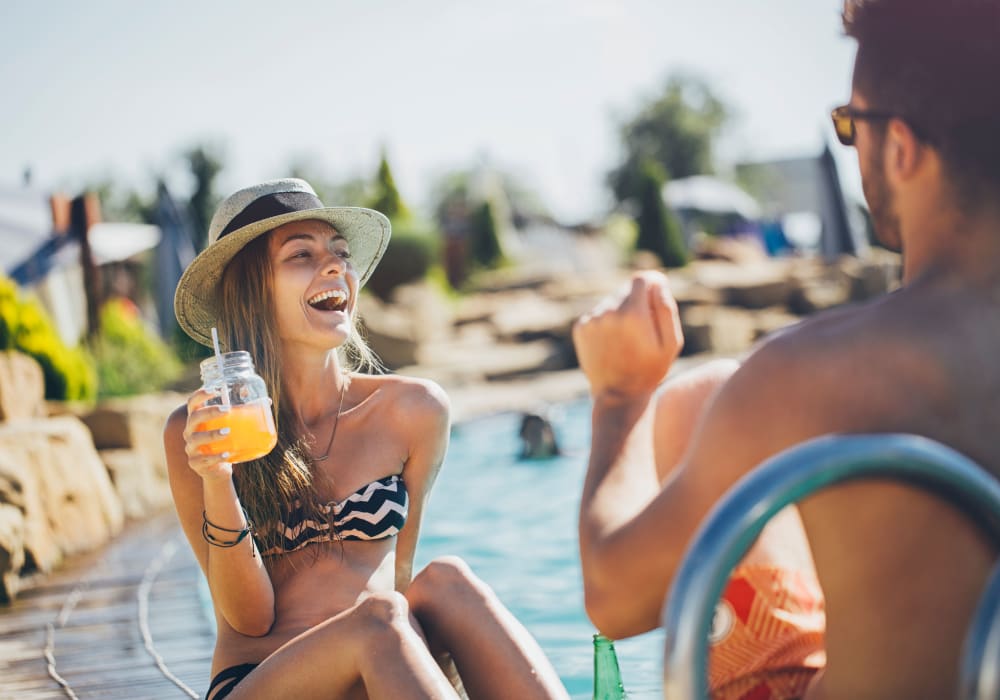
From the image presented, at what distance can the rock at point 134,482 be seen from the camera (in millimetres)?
7535

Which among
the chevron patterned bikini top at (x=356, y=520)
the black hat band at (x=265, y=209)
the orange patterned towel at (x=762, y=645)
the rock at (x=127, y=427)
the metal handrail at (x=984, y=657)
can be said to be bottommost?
the rock at (x=127, y=427)

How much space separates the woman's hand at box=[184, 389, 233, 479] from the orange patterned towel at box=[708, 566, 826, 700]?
114cm

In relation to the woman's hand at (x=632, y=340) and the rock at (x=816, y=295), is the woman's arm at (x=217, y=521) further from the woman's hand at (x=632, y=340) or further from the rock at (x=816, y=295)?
the rock at (x=816, y=295)

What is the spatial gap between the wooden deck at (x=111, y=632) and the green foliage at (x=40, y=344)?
305cm

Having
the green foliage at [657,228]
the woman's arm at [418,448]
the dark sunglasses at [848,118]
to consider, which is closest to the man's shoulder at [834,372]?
the dark sunglasses at [848,118]

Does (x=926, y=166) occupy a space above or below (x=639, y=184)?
above

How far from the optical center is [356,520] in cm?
270

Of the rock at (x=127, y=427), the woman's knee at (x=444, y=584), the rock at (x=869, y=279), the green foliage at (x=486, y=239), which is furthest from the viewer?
the green foliage at (x=486, y=239)

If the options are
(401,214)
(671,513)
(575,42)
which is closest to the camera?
(671,513)

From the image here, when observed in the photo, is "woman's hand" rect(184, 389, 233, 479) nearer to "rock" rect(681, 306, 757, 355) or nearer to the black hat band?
the black hat band

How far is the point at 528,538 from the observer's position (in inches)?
319

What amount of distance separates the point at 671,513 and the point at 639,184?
27938 millimetres

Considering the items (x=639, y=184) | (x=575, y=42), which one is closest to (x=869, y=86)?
(x=639, y=184)

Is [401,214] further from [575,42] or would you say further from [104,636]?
[575,42]
